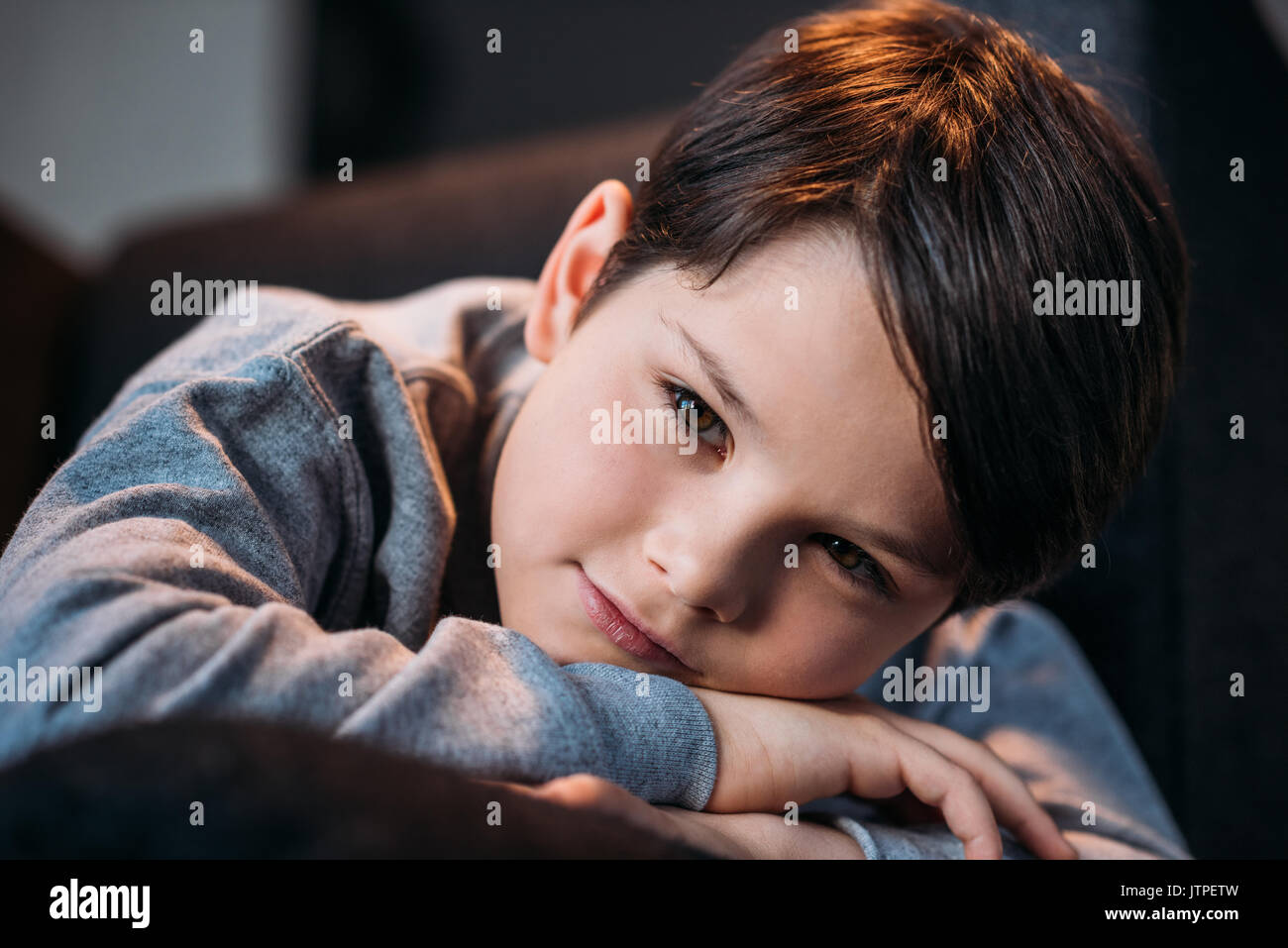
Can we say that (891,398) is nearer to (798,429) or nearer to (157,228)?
(798,429)

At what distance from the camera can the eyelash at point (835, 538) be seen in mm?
588

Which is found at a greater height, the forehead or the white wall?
the white wall

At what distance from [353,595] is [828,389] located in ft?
1.25

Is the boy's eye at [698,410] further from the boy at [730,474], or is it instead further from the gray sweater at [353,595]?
the gray sweater at [353,595]

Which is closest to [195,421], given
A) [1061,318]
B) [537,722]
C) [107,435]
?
[107,435]

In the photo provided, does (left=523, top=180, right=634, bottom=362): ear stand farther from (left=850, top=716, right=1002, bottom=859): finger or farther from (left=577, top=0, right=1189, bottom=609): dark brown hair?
(left=850, top=716, right=1002, bottom=859): finger

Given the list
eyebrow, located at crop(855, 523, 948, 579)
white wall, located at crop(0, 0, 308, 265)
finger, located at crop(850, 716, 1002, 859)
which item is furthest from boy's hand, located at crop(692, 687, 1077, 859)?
white wall, located at crop(0, 0, 308, 265)

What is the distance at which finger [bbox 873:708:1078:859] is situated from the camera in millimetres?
673

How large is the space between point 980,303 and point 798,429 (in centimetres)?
13

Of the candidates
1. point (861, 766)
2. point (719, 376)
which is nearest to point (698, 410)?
point (719, 376)

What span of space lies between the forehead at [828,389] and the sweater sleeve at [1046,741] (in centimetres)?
21

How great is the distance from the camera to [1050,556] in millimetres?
656

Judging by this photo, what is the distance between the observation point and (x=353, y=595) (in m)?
0.71

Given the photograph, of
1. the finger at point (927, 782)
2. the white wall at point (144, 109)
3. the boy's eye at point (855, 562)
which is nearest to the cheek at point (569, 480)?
the boy's eye at point (855, 562)
